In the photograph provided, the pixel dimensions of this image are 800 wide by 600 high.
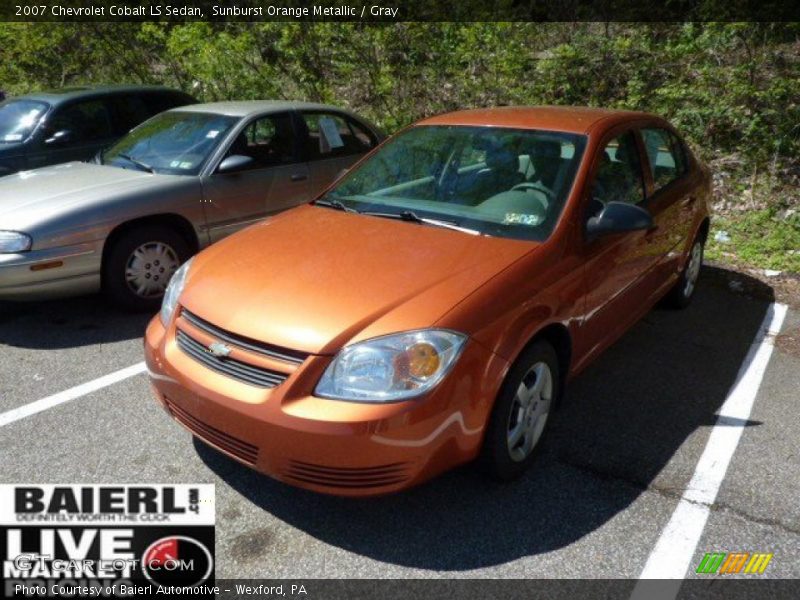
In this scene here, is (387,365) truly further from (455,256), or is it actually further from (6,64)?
(6,64)

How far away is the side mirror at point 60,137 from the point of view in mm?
6883

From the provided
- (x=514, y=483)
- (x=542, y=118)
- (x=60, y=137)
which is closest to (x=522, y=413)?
(x=514, y=483)

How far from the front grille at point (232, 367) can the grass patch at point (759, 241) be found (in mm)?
5339

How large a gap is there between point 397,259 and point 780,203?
6096 millimetres

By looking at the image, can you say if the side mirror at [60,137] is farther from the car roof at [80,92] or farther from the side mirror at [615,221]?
the side mirror at [615,221]

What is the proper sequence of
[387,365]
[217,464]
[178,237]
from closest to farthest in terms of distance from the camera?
[387,365] → [217,464] → [178,237]

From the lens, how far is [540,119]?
12.9 ft

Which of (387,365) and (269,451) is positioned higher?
(387,365)

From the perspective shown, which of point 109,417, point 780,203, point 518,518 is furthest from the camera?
point 780,203

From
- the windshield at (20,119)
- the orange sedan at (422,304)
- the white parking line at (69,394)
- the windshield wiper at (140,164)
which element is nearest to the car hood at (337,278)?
the orange sedan at (422,304)

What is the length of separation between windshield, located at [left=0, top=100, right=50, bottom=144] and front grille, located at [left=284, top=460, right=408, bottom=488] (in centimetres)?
591

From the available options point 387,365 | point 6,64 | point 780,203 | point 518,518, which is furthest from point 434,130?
point 6,64

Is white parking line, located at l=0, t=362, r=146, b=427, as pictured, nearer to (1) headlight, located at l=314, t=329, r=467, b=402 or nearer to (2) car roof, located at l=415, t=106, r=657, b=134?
(1) headlight, located at l=314, t=329, r=467, b=402

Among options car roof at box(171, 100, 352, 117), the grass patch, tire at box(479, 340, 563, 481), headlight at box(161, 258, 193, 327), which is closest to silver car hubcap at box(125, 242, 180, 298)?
car roof at box(171, 100, 352, 117)
